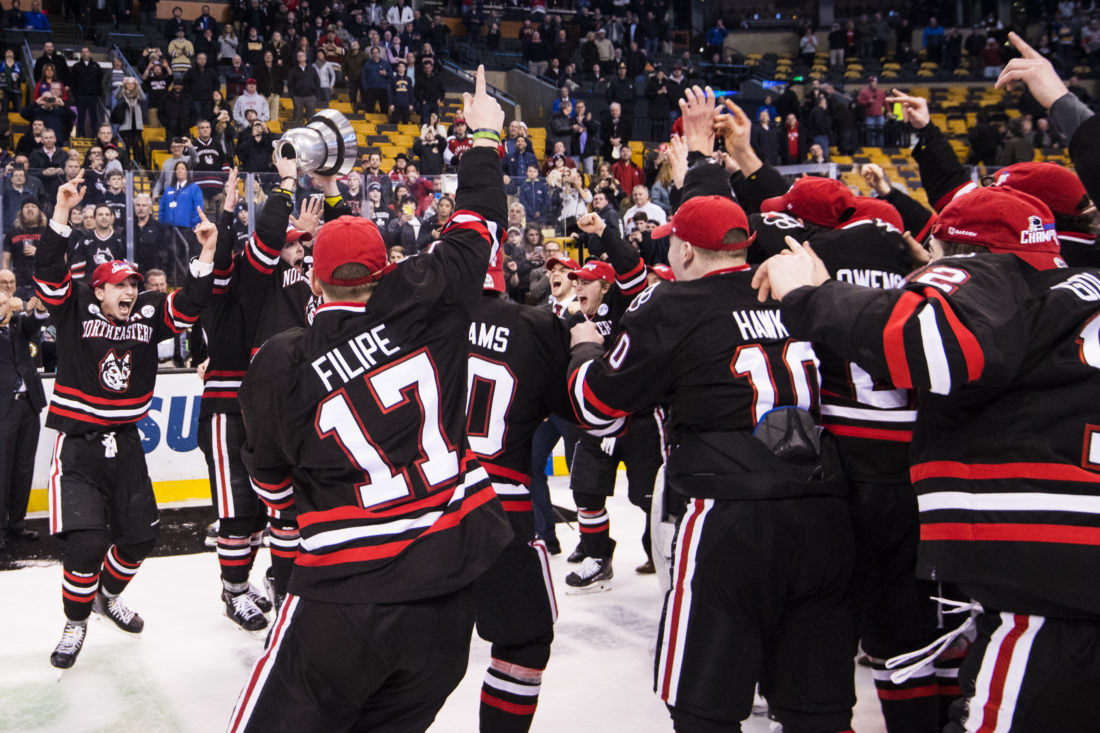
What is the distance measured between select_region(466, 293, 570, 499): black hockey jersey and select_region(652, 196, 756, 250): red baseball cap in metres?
0.74

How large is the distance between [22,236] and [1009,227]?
967cm

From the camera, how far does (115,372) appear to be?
5.53m

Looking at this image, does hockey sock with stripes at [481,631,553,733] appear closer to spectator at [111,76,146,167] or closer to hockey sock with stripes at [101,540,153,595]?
hockey sock with stripes at [101,540,153,595]

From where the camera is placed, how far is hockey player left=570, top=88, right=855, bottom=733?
3115 millimetres

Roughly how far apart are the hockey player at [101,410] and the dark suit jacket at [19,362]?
231 centimetres

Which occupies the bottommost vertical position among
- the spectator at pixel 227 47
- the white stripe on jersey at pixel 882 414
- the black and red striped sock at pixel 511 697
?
the black and red striped sock at pixel 511 697

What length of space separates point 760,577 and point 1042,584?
3.04 ft

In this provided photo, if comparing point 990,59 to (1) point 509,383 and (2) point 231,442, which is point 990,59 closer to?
(2) point 231,442

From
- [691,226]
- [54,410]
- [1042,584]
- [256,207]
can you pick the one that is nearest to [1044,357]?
[1042,584]

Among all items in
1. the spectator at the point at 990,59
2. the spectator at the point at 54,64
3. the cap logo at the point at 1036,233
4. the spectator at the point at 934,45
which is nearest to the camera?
the cap logo at the point at 1036,233

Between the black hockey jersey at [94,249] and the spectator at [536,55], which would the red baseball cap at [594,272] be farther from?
the spectator at [536,55]

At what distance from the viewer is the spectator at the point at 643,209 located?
13273 mm

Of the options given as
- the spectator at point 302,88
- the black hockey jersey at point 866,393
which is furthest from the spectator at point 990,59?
the black hockey jersey at point 866,393

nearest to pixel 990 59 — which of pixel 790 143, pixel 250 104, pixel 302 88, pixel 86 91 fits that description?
pixel 790 143
